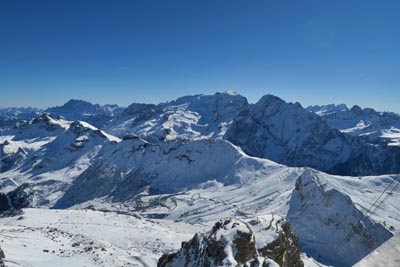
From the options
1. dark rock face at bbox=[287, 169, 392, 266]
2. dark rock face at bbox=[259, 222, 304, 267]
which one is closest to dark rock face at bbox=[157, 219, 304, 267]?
dark rock face at bbox=[259, 222, 304, 267]

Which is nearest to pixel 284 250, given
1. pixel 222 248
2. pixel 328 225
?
pixel 222 248

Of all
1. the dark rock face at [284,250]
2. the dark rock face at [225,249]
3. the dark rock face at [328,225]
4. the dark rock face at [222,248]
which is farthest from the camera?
the dark rock face at [328,225]

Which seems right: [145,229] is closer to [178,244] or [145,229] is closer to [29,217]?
[178,244]

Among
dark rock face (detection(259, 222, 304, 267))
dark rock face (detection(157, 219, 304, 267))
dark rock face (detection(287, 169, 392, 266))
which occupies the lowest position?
dark rock face (detection(287, 169, 392, 266))

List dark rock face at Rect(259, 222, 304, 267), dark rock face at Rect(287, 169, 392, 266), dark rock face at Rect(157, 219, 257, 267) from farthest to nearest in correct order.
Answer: dark rock face at Rect(287, 169, 392, 266) → dark rock face at Rect(259, 222, 304, 267) → dark rock face at Rect(157, 219, 257, 267)

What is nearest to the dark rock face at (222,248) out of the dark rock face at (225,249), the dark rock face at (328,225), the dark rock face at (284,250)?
the dark rock face at (225,249)

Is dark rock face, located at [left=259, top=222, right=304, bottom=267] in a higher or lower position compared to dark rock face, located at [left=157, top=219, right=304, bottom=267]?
lower

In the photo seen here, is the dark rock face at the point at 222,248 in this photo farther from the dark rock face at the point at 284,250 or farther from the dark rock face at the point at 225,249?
the dark rock face at the point at 284,250

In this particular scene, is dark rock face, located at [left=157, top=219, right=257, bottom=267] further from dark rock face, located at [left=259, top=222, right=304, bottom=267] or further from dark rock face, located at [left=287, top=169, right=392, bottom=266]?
dark rock face, located at [left=287, top=169, right=392, bottom=266]

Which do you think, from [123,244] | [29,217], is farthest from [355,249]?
[29,217]
